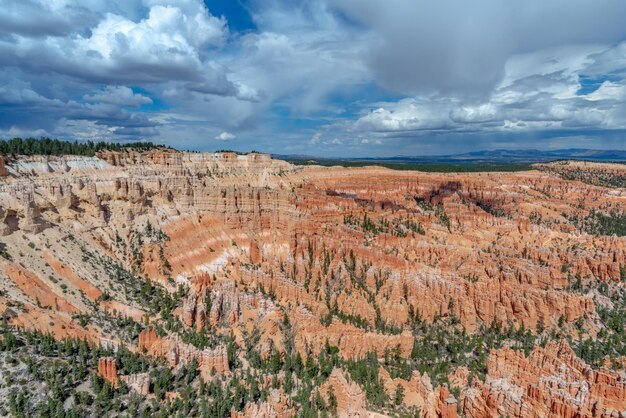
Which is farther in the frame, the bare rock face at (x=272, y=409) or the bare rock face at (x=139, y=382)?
the bare rock face at (x=139, y=382)

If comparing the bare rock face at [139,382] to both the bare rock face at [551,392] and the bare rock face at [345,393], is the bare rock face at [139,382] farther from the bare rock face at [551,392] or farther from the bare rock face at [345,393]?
the bare rock face at [551,392]

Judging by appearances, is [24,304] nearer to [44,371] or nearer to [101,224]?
[44,371]

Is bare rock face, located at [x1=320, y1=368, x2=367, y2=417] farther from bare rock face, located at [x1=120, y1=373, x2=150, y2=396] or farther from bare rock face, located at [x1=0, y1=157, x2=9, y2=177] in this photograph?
bare rock face, located at [x1=0, y1=157, x2=9, y2=177]

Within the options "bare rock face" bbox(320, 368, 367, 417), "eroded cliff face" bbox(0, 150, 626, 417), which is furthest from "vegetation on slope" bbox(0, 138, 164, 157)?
"bare rock face" bbox(320, 368, 367, 417)

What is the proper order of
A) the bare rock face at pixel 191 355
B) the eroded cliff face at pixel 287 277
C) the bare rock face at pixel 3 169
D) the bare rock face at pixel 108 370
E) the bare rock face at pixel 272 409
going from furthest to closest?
the bare rock face at pixel 3 169 < the bare rock face at pixel 191 355 < the eroded cliff face at pixel 287 277 < the bare rock face at pixel 108 370 < the bare rock face at pixel 272 409

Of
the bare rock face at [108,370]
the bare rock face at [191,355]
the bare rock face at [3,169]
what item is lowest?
the bare rock face at [191,355]

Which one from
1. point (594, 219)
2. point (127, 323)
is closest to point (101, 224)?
point (127, 323)

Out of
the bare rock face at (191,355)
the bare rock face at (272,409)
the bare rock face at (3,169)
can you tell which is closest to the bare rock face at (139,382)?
the bare rock face at (191,355)

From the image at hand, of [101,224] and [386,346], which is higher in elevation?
[101,224]

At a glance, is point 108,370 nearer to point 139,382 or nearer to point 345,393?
point 139,382
